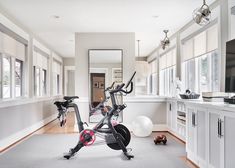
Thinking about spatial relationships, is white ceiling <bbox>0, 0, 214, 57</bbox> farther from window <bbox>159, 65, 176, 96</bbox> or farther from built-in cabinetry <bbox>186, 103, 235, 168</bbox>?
built-in cabinetry <bbox>186, 103, 235, 168</bbox>

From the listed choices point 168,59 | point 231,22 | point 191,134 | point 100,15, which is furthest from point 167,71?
point 191,134

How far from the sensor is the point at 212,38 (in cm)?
435

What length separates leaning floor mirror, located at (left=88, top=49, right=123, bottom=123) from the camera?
6227 millimetres

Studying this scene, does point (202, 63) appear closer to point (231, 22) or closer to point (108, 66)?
point (231, 22)

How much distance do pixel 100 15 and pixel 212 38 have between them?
7.06ft

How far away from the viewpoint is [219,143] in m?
2.69

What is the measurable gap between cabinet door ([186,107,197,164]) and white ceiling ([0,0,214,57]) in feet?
6.17

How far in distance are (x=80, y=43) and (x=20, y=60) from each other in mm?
1518

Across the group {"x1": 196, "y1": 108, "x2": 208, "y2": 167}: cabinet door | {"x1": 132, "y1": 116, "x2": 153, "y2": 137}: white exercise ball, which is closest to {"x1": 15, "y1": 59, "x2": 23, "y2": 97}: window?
{"x1": 132, "y1": 116, "x2": 153, "y2": 137}: white exercise ball

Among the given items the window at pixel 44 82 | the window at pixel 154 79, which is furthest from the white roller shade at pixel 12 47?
the window at pixel 154 79

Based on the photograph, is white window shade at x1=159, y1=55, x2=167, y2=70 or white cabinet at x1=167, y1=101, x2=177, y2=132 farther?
white window shade at x1=159, y1=55, x2=167, y2=70

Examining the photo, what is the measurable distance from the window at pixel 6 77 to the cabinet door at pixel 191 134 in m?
3.49

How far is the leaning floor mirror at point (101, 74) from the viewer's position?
6.23 m

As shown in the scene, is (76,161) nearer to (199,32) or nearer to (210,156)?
(210,156)
